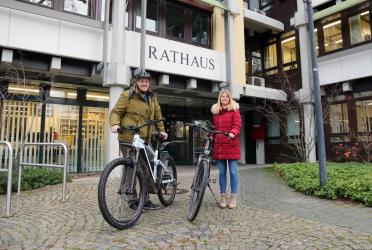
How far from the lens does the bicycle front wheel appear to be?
4.18 m

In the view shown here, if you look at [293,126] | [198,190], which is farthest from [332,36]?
[198,190]

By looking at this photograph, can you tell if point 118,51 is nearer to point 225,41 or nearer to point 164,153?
point 225,41

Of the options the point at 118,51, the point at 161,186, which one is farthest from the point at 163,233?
the point at 118,51

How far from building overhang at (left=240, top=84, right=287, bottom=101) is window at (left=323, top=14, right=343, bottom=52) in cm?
278

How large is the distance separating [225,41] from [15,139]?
841 centimetres

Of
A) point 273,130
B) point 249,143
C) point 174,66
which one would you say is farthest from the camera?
point 249,143

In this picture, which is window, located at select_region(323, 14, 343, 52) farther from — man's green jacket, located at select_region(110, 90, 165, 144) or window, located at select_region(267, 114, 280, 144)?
man's green jacket, located at select_region(110, 90, 165, 144)

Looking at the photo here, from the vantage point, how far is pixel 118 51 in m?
9.87

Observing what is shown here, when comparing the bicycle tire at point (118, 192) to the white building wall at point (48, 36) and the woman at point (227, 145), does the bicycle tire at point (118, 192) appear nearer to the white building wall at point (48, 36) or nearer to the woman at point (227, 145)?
the woman at point (227, 145)

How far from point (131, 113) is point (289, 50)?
13642 mm

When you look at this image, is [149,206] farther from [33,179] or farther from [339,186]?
[33,179]

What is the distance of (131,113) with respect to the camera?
4.70m

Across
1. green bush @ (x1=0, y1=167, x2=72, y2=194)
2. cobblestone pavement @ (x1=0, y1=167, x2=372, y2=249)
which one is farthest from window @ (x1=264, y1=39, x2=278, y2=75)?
green bush @ (x1=0, y1=167, x2=72, y2=194)

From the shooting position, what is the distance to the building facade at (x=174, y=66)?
375 inches
